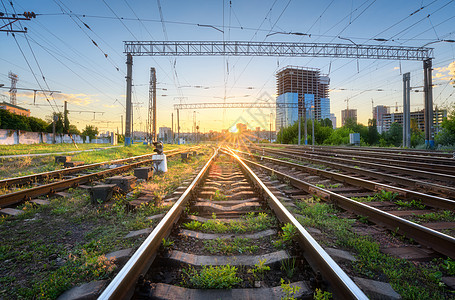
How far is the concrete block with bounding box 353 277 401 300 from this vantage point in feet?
6.34

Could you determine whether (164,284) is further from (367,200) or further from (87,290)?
(367,200)

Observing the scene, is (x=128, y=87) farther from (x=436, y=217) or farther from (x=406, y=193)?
(x=436, y=217)

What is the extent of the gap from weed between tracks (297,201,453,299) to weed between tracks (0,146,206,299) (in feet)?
8.60

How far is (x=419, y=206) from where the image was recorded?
4.57 meters

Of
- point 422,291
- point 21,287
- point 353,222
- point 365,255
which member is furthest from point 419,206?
point 21,287

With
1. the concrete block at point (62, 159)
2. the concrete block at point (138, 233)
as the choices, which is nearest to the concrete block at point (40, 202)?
the concrete block at point (138, 233)

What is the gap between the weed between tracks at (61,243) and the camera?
→ 7.34 feet

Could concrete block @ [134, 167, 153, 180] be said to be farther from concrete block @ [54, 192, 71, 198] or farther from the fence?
the fence

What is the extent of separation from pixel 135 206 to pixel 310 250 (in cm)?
326

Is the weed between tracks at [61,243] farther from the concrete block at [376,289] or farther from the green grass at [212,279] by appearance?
the concrete block at [376,289]

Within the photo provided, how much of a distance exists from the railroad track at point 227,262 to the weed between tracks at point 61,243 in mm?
448

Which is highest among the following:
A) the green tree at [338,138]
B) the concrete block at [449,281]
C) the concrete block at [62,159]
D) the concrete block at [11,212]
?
the green tree at [338,138]

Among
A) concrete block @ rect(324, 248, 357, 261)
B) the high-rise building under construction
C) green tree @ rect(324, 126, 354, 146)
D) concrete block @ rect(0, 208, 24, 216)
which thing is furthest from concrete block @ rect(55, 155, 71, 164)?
the high-rise building under construction

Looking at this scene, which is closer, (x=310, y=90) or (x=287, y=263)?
(x=287, y=263)
